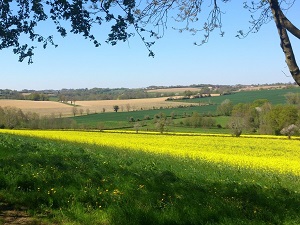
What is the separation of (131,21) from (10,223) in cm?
347

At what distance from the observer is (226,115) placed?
85438 millimetres

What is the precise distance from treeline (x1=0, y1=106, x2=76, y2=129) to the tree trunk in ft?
195

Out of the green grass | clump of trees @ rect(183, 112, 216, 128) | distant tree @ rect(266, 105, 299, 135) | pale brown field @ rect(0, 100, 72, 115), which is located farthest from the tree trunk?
pale brown field @ rect(0, 100, 72, 115)

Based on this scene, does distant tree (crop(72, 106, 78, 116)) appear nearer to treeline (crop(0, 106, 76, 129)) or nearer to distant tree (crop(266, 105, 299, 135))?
treeline (crop(0, 106, 76, 129))

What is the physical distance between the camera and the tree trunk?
4.41 meters

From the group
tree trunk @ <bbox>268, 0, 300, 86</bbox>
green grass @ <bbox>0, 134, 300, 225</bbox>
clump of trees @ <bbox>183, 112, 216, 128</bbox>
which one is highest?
tree trunk @ <bbox>268, 0, 300, 86</bbox>

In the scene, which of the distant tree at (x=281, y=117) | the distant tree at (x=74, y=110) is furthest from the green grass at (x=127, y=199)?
the distant tree at (x=74, y=110)

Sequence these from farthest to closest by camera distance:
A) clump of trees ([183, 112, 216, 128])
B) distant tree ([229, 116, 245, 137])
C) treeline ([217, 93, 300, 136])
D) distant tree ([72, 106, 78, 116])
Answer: distant tree ([72, 106, 78, 116])
clump of trees ([183, 112, 216, 128])
distant tree ([229, 116, 245, 137])
treeline ([217, 93, 300, 136])

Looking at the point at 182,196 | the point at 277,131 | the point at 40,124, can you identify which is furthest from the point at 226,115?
the point at 182,196

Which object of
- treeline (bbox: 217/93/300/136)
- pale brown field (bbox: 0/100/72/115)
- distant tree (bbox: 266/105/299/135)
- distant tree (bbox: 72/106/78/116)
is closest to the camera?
treeline (bbox: 217/93/300/136)

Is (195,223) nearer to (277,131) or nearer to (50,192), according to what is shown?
(50,192)

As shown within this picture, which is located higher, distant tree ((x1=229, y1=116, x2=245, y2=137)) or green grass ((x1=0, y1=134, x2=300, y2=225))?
green grass ((x1=0, y1=134, x2=300, y2=225))

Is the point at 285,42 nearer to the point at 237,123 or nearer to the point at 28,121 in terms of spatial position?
the point at 237,123

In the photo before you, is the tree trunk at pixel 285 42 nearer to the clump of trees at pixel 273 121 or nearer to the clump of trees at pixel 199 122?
the clump of trees at pixel 273 121
